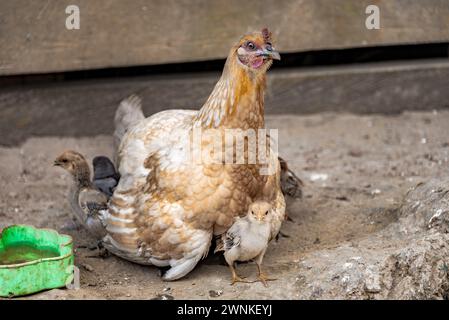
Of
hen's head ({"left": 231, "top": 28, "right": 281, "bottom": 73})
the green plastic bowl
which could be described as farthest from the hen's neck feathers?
the green plastic bowl

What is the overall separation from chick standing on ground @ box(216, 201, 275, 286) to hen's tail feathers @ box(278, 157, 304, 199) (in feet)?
3.01

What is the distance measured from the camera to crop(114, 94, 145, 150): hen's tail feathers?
5.45 meters

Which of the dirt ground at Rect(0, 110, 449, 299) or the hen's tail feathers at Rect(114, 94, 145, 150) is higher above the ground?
the hen's tail feathers at Rect(114, 94, 145, 150)

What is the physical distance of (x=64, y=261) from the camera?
3988 millimetres

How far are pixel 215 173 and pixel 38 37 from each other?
2196 mm

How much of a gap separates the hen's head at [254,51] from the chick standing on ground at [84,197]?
1.32 m

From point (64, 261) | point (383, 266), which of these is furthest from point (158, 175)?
point (383, 266)

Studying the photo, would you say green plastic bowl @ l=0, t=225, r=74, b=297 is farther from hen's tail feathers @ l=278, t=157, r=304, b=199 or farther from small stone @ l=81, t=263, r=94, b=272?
hen's tail feathers @ l=278, t=157, r=304, b=199

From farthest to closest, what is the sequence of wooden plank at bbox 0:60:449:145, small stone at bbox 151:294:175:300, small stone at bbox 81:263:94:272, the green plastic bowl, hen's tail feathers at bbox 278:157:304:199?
wooden plank at bbox 0:60:449:145 < hen's tail feathers at bbox 278:157:304:199 < small stone at bbox 81:263:94:272 < small stone at bbox 151:294:175:300 < the green plastic bowl

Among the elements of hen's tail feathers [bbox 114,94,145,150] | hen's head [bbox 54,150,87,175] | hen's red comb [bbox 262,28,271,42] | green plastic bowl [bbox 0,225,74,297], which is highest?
hen's red comb [bbox 262,28,271,42]

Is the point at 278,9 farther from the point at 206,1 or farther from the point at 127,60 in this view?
the point at 127,60

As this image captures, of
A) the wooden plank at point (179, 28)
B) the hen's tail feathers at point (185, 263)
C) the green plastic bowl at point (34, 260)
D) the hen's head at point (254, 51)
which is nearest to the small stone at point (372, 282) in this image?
the hen's tail feathers at point (185, 263)
